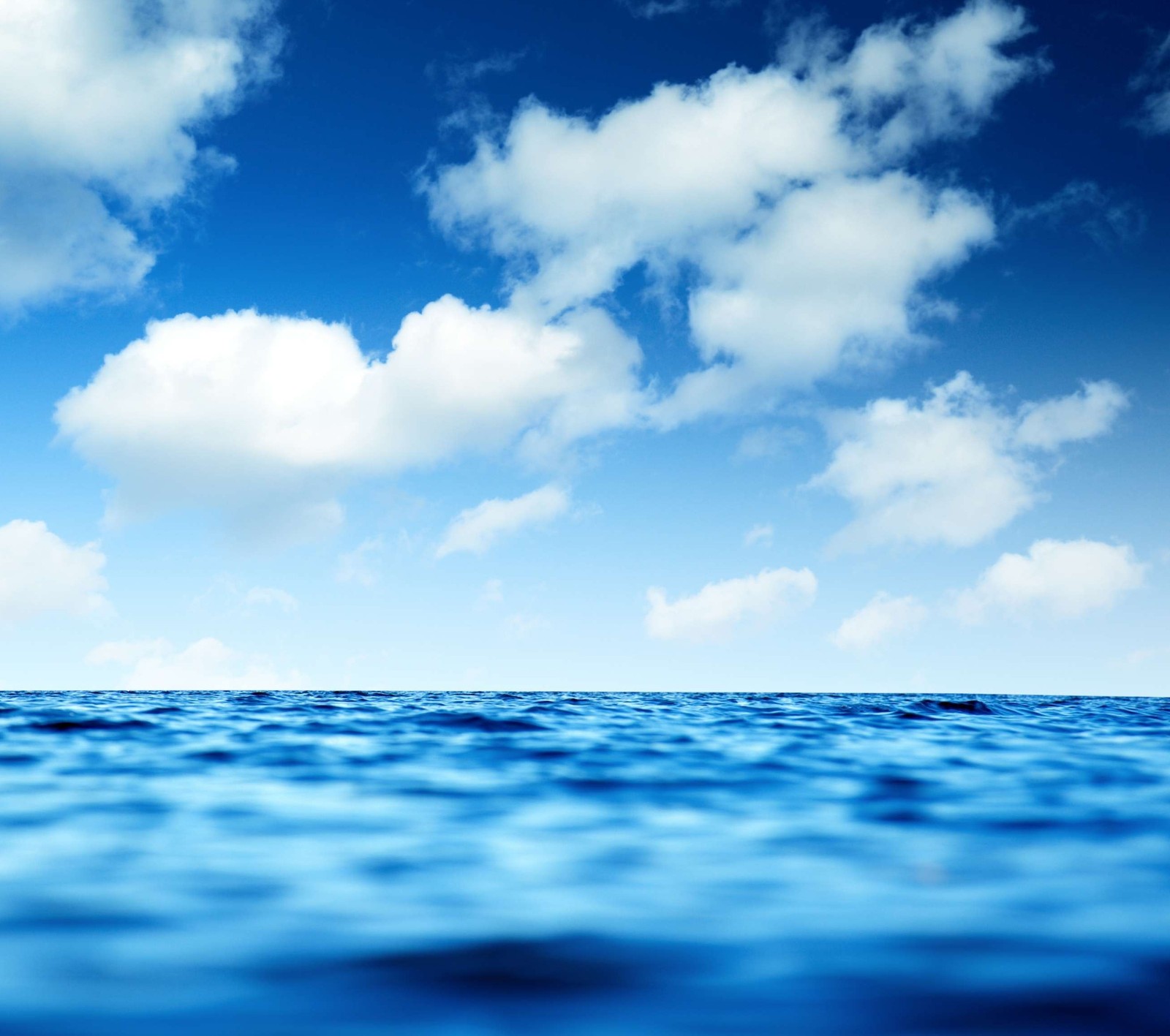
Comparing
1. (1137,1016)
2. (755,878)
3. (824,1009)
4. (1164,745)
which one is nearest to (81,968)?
(824,1009)

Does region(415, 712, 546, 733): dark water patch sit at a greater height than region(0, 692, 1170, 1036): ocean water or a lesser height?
greater

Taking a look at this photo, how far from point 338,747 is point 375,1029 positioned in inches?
342

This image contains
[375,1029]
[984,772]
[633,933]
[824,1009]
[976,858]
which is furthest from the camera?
[984,772]

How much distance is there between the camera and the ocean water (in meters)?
3.15

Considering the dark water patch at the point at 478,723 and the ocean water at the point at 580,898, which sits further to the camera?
the dark water patch at the point at 478,723

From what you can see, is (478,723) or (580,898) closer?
(580,898)

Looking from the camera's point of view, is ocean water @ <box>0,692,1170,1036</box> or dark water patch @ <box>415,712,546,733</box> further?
Answer: dark water patch @ <box>415,712,546,733</box>

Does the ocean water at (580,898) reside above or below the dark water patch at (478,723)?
below

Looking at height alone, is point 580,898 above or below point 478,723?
below

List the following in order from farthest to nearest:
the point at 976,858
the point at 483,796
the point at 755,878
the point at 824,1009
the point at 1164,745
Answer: the point at 1164,745, the point at 483,796, the point at 976,858, the point at 755,878, the point at 824,1009

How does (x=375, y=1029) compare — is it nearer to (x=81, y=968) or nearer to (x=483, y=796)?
(x=81, y=968)

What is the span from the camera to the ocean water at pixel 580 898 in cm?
315

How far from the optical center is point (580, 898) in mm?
4457

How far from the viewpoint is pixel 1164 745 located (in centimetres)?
1234
